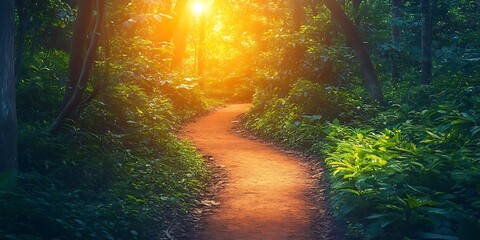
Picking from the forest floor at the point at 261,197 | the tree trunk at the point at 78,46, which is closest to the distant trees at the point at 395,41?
the forest floor at the point at 261,197

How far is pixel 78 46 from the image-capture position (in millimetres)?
10984

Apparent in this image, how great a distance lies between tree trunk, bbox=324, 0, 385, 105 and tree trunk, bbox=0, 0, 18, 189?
32.9 ft

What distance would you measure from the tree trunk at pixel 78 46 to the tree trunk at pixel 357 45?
298 inches

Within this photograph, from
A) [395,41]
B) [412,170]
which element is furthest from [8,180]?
[395,41]

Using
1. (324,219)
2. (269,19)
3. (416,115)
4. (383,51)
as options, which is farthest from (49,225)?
(269,19)

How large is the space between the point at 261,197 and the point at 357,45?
24.4 ft

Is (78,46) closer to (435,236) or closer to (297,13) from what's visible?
(435,236)

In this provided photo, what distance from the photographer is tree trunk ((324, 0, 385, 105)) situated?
49.9 feet

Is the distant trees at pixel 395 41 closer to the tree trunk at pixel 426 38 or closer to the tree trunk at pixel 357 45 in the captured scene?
the tree trunk at pixel 426 38

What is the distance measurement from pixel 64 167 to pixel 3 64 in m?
2.09

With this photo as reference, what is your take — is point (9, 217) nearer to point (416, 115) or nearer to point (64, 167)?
point (64, 167)

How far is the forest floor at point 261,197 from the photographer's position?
8.05 metres

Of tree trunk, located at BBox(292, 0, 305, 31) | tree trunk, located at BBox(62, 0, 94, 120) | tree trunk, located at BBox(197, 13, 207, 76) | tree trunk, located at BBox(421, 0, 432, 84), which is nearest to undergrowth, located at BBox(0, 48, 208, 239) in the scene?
tree trunk, located at BBox(62, 0, 94, 120)

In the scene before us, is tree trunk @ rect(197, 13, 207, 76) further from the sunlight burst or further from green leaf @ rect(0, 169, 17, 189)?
green leaf @ rect(0, 169, 17, 189)
